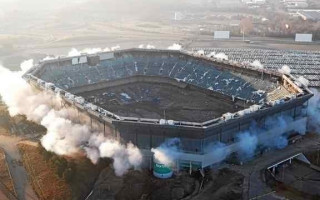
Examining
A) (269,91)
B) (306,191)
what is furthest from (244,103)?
(306,191)

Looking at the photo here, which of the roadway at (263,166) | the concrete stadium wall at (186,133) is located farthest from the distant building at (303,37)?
the concrete stadium wall at (186,133)

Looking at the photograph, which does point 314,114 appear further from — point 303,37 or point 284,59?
point 303,37

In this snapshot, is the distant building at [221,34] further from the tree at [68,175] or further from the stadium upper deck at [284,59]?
the tree at [68,175]

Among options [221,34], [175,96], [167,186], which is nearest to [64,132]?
[167,186]

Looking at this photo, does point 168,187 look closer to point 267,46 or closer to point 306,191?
point 306,191

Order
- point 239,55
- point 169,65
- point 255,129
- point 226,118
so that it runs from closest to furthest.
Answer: point 226,118
point 255,129
point 169,65
point 239,55

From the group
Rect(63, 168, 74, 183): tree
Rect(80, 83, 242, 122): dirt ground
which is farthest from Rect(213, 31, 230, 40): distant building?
Rect(63, 168, 74, 183): tree
